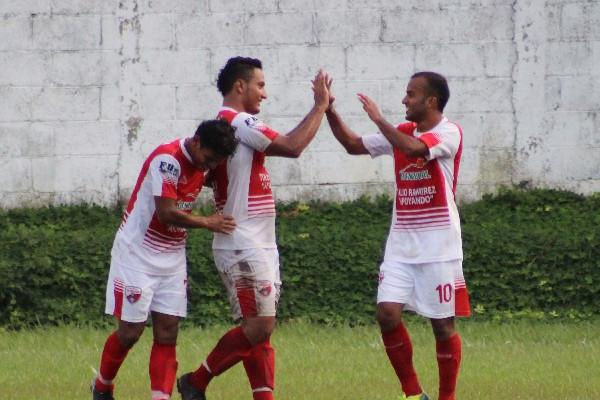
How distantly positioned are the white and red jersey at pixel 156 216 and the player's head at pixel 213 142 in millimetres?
120

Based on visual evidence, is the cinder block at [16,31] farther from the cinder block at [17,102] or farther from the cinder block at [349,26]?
the cinder block at [349,26]

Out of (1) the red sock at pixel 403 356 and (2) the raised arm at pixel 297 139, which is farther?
(1) the red sock at pixel 403 356

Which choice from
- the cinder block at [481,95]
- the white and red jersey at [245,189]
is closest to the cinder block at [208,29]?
the cinder block at [481,95]

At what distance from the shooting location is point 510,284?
40.9ft

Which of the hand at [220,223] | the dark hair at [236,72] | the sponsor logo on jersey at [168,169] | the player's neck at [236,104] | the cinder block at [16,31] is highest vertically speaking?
the cinder block at [16,31]

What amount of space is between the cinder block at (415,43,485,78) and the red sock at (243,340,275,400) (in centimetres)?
538

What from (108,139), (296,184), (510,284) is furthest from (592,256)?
(108,139)

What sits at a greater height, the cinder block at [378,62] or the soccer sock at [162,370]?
the cinder block at [378,62]

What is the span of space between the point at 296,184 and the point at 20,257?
2.62 meters

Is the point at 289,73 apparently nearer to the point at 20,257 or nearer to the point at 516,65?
the point at 516,65

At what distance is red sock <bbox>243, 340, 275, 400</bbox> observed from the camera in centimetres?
824

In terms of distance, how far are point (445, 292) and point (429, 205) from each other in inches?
20.3

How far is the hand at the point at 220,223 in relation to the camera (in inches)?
315

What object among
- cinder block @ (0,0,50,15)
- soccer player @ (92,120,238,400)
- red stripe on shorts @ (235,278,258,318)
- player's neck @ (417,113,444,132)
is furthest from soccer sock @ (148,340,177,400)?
cinder block @ (0,0,50,15)
